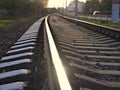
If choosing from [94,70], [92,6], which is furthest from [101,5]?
[94,70]

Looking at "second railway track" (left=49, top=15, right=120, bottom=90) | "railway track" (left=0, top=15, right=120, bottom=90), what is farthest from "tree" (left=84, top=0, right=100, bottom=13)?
"railway track" (left=0, top=15, right=120, bottom=90)

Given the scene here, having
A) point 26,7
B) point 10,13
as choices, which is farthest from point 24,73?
point 26,7

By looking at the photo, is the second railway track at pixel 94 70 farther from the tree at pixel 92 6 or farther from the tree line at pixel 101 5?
the tree at pixel 92 6

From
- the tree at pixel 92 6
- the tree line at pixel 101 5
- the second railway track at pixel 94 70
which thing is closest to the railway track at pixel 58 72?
the second railway track at pixel 94 70

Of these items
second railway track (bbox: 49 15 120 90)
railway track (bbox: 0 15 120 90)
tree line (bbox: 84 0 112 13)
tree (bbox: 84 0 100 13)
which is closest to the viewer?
railway track (bbox: 0 15 120 90)

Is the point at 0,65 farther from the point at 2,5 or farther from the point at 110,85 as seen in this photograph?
the point at 2,5

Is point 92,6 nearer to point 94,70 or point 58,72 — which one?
point 94,70

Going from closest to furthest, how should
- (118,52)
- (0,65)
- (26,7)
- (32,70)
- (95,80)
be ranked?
1. (95,80)
2. (32,70)
3. (0,65)
4. (118,52)
5. (26,7)

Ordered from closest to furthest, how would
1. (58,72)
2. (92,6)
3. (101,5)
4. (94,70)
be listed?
(58,72) < (94,70) < (101,5) < (92,6)

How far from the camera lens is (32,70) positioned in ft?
21.0

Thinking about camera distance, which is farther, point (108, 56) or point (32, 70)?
point (108, 56)

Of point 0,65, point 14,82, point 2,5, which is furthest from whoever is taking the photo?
point 2,5

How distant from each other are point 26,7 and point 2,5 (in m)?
13.7

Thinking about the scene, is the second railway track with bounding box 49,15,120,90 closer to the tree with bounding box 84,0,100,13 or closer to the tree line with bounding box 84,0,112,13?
the tree line with bounding box 84,0,112,13
